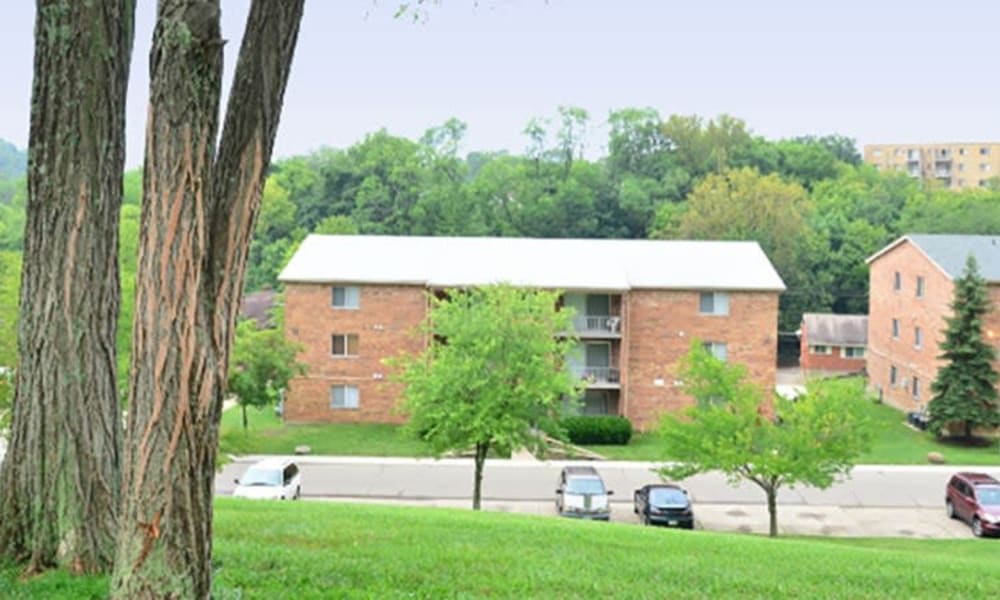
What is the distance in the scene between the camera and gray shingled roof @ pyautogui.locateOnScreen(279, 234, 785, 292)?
3569 centimetres

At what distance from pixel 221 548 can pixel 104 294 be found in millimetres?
2951

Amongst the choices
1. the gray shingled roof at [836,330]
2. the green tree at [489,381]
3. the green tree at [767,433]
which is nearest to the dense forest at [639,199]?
the gray shingled roof at [836,330]

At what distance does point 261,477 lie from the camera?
2348 cm

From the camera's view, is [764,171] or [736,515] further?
[764,171]

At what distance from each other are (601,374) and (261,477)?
15.7 metres

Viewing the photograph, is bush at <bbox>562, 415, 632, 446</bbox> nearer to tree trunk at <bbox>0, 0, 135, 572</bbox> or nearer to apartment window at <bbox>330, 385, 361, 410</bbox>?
apartment window at <bbox>330, 385, 361, 410</bbox>

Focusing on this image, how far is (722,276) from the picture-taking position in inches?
1428

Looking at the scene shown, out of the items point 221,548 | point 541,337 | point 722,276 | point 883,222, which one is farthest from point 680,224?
point 221,548

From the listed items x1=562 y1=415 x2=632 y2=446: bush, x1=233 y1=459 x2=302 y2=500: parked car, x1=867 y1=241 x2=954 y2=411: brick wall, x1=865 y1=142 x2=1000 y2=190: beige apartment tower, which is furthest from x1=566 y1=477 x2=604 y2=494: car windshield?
x1=865 y1=142 x2=1000 y2=190: beige apartment tower

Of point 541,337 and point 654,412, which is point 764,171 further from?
point 541,337

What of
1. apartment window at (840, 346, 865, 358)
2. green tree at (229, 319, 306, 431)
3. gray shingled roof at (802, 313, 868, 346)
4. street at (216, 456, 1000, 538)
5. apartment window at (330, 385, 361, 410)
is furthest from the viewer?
apartment window at (840, 346, 865, 358)

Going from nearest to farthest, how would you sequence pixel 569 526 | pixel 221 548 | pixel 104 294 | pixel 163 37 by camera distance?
pixel 163 37, pixel 104 294, pixel 221 548, pixel 569 526

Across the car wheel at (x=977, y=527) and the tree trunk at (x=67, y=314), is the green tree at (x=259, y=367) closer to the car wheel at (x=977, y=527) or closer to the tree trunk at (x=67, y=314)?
the car wheel at (x=977, y=527)

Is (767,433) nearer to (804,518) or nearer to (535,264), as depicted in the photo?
(804,518)
